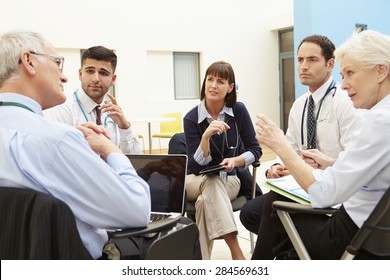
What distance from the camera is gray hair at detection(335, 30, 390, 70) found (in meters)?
1.68

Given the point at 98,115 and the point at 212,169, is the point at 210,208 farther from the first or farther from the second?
the point at 98,115

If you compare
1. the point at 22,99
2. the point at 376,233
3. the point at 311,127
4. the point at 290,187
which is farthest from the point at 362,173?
the point at 22,99

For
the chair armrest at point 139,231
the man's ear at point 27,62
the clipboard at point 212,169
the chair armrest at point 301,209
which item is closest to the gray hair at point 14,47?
the man's ear at point 27,62

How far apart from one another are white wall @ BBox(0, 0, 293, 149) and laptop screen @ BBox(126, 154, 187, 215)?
21.8ft

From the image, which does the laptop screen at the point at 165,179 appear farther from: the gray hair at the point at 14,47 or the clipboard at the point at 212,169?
the gray hair at the point at 14,47

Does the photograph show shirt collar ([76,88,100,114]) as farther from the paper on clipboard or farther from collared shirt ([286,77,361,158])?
collared shirt ([286,77,361,158])

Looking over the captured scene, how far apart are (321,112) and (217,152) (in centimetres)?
76

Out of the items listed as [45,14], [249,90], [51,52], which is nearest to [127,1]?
[45,14]

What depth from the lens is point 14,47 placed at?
1.41m

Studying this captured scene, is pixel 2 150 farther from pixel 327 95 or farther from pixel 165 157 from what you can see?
pixel 327 95

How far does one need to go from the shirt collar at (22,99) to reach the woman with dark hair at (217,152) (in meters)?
1.38

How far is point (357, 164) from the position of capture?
5.11 ft

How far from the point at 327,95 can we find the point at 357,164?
3.83 feet

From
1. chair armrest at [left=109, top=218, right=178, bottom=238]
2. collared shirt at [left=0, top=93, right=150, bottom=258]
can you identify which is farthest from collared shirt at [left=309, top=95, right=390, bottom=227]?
collared shirt at [left=0, top=93, right=150, bottom=258]
